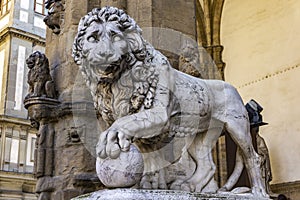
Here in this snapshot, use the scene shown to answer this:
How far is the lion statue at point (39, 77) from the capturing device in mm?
3552

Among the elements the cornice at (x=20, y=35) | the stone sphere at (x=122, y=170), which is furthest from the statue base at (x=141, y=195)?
the cornice at (x=20, y=35)

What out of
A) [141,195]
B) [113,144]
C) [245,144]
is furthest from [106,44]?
[245,144]

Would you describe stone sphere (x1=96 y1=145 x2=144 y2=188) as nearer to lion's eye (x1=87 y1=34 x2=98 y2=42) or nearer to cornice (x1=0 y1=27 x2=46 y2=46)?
lion's eye (x1=87 y1=34 x2=98 y2=42)

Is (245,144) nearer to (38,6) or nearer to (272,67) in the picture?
(272,67)

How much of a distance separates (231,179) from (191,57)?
112 centimetres

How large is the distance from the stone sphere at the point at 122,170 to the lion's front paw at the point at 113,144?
22mm

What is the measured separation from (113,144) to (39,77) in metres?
1.59

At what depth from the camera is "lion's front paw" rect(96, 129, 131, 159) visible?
2138 millimetres

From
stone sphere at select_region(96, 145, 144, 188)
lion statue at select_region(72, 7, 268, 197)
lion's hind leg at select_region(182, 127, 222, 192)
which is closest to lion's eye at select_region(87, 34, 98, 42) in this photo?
lion statue at select_region(72, 7, 268, 197)

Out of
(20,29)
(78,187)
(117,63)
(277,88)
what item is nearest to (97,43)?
(117,63)

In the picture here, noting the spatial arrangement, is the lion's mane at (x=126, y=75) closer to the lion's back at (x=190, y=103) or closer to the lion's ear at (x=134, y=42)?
the lion's ear at (x=134, y=42)

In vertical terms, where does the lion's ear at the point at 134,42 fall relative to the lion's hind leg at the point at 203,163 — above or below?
above

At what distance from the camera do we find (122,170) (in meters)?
2.12

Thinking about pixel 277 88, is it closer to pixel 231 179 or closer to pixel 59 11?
pixel 59 11
